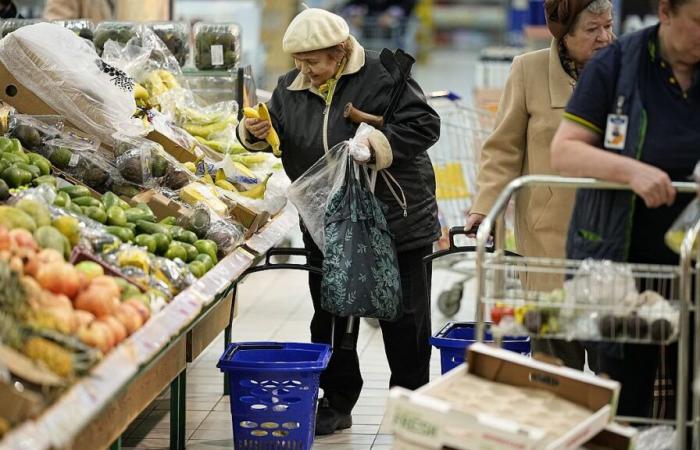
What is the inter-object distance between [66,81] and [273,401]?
184cm

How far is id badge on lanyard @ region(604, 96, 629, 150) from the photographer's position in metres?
3.61

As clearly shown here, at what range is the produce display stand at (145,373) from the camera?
10.6ft

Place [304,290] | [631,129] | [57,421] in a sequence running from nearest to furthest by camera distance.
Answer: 1. [57,421]
2. [631,129]
3. [304,290]

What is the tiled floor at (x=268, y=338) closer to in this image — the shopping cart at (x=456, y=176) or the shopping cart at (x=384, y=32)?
the shopping cart at (x=456, y=176)

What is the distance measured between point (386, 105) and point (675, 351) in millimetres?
1673

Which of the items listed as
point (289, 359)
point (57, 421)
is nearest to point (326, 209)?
point (289, 359)

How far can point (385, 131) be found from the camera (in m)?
5.08

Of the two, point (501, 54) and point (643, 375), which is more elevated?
point (501, 54)

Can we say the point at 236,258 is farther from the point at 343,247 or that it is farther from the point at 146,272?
the point at 146,272

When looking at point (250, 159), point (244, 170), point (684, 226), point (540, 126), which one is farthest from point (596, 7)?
point (250, 159)

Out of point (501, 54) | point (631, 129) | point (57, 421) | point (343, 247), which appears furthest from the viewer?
point (501, 54)

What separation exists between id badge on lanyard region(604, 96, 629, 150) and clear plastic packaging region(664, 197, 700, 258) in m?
0.29

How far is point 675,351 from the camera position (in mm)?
4004

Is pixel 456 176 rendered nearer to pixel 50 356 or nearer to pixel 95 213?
pixel 95 213
